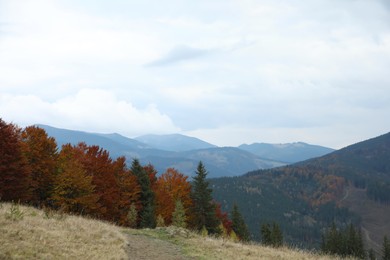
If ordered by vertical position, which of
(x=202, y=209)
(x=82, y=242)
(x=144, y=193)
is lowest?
(x=202, y=209)

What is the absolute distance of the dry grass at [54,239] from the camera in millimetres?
11969

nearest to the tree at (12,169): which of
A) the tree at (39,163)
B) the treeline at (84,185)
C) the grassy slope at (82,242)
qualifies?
the treeline at (84,185)

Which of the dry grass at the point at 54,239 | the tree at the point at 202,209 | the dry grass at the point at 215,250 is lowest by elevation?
the tree at the point at 202,209

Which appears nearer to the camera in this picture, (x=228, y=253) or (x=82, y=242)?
(x=82, y=242)

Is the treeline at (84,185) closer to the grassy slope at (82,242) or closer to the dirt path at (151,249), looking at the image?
the grassy slope at (82,242)

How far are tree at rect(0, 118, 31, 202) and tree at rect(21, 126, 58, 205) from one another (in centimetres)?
279

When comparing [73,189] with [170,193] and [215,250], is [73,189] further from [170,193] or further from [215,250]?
[215,250]

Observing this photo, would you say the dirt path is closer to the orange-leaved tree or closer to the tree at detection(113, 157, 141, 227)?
the orange-leaved tree

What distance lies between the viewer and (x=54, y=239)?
14016 millimetres

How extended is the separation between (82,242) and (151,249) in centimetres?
344

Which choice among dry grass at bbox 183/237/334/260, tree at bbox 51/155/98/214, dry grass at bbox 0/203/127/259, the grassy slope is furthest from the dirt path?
tree at bbox 51/155/98/214

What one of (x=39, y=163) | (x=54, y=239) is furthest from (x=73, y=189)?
(x=54, y=239)

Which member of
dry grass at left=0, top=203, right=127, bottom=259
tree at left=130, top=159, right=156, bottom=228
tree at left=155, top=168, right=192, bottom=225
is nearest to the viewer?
dry grass at left=0, top=203, right=127, bottom=259

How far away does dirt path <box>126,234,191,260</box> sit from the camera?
15.2 m
